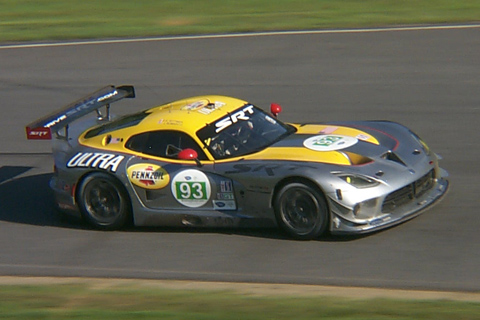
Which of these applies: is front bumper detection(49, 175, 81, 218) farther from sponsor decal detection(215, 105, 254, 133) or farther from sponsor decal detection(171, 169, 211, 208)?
sponsor decal detection(215, 105, 254, 133)

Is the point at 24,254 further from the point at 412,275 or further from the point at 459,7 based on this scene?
the point at 459,7

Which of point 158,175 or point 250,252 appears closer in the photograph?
point 250,252

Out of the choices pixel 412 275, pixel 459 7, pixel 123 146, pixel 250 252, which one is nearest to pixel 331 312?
pixel 412 275

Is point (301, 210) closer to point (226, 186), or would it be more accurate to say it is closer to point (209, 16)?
point (226, 186)

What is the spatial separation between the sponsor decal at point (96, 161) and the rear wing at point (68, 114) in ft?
1.35

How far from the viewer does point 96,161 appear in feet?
30.1

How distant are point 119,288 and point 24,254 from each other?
1.84 metres

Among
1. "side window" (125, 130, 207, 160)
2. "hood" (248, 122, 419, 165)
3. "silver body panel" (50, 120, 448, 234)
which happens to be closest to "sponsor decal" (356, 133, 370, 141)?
"hood" (248, 122, 419, 165)

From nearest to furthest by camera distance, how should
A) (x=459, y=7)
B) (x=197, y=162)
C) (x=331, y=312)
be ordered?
(x=331, y=312) < (x=197, y=162) < (x=459, y=7)

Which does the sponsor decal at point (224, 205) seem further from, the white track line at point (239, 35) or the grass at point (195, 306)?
the white track line at point (239, 35)

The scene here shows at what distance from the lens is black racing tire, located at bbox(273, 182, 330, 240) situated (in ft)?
26.2

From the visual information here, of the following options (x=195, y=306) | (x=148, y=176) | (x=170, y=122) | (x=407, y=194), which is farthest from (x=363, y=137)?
(x=195, y=306)

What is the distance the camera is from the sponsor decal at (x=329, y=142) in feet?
28.0

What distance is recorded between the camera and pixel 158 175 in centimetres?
877
